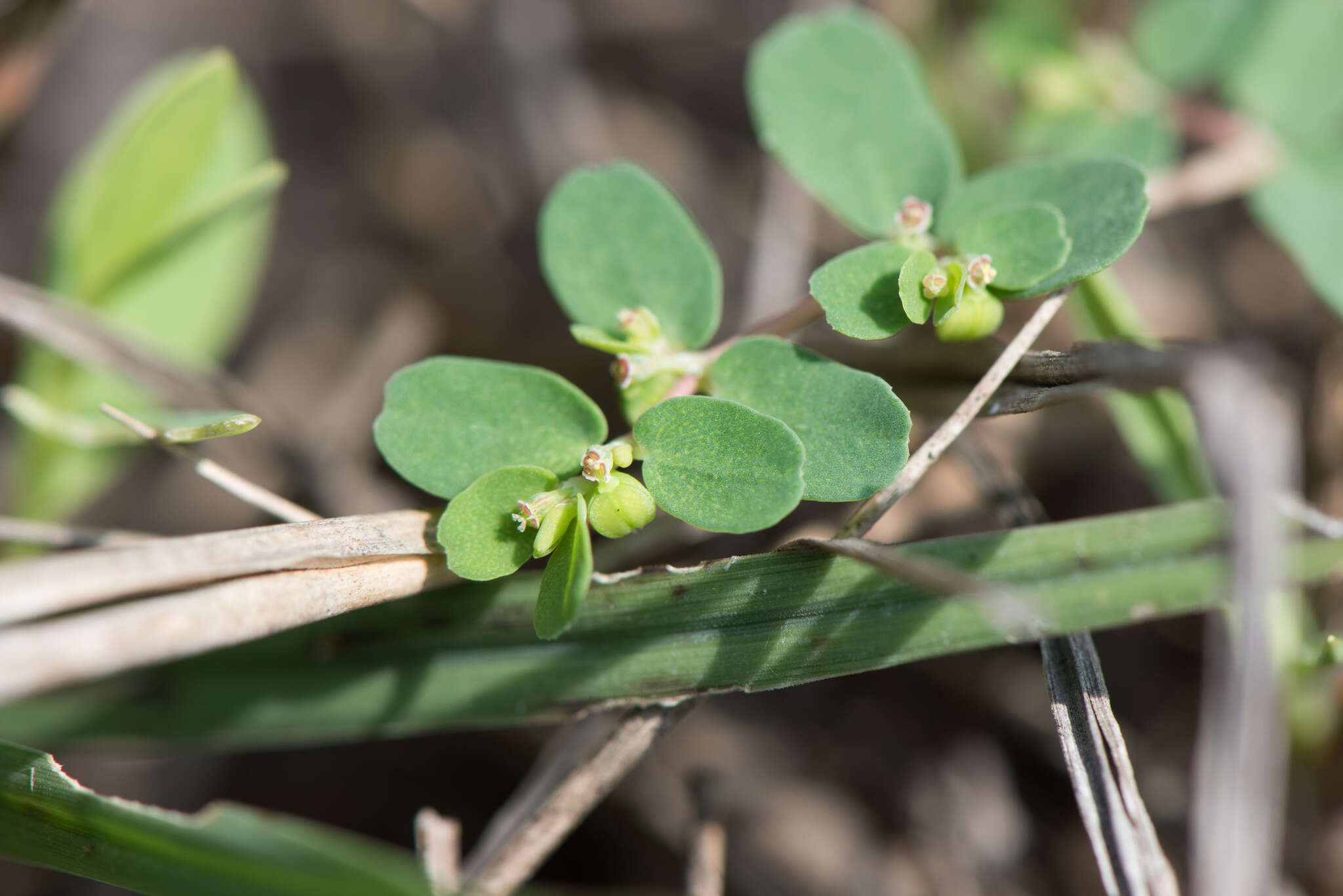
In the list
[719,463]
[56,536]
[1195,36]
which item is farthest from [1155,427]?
[56,536]

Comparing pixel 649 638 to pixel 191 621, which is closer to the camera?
pixel 191 621

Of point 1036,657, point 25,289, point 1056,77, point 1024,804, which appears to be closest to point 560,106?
point 1056,77

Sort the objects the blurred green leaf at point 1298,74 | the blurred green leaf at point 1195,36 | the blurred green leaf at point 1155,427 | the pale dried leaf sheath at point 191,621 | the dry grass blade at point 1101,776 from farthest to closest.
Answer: the blurred green leaf at point 1195,36, the blurred green leaf at point 1298,74, the blurred green leaf at point 1155,427, the dry grass blade at point 1101,776, the pale dried leaf sheath at point 191,621

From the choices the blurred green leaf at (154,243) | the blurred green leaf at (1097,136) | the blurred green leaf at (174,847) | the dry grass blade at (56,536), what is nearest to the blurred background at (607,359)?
the blurred green leaf at (1097,136)

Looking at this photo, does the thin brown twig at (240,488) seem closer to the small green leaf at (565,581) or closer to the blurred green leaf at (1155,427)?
the small green leaf at (565,581)

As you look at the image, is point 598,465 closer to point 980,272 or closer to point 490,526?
point 490,526

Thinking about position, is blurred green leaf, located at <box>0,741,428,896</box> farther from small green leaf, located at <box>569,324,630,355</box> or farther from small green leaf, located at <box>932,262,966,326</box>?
small green leaf, located at <box>932,262,966,326</box>
